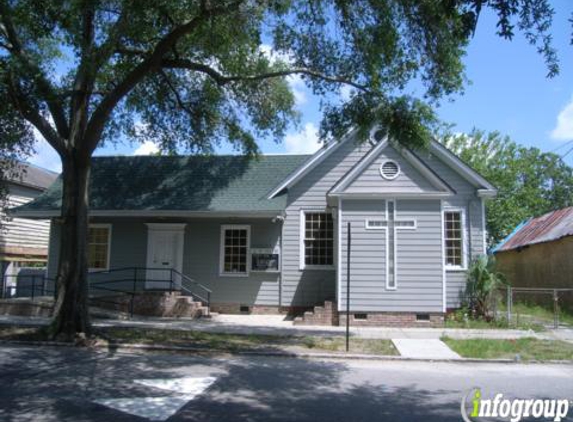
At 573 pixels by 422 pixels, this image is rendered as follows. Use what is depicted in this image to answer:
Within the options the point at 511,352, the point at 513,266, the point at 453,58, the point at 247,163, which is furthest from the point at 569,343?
the point at 513,266

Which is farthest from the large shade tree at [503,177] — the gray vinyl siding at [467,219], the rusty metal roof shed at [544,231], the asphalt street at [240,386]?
the asphalt street at [240,386]

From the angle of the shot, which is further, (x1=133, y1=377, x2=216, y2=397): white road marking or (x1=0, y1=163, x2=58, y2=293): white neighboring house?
(x1=0, y1=163, x2=58, y2=293): white neighboring house

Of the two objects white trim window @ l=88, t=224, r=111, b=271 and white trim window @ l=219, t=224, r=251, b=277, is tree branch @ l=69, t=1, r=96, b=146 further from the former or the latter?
white trim window @ l=88, t=224, r=111, b=271

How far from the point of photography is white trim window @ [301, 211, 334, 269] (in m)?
18.7

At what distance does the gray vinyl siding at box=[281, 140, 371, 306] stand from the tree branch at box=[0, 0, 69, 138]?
841 centimetres

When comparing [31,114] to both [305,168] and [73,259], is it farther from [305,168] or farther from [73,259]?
[305,168]

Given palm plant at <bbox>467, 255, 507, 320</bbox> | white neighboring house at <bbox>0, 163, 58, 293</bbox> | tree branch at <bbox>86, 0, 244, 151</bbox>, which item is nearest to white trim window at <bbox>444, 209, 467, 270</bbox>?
palm plant at <bbox>467, 255, 507, 320</bbox>

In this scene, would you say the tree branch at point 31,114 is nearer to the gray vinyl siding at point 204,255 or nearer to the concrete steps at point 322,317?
the gray vinyl siding at point 204,255

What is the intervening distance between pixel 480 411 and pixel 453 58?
7395mm

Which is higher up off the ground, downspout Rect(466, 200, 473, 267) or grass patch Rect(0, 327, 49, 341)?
downspout Rect(466, 200, 473, 267)

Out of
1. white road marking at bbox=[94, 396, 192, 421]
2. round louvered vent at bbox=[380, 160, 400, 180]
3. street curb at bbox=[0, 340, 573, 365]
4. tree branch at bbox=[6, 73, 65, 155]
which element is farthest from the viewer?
round louvered vent at bbox=[380, 160, 400, 180]

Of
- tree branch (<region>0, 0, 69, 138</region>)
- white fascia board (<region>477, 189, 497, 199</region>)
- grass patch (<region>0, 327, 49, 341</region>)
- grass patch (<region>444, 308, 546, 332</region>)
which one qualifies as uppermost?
tree branch (<region>0, 0, 69, 138</region>)

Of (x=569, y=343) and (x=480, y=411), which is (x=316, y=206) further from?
(x=480, y=411)

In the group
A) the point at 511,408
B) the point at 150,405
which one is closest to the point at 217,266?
the point at 150,405
